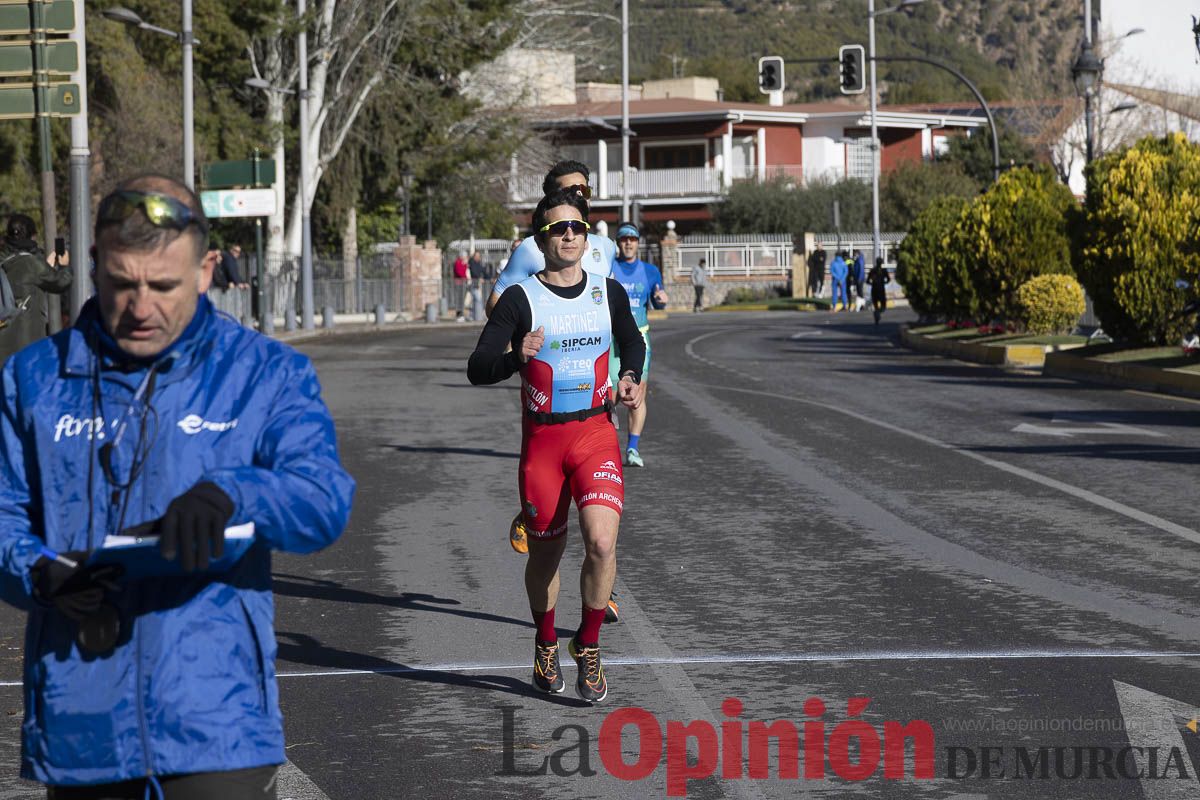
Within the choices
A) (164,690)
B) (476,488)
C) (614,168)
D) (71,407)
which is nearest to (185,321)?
(71,407)

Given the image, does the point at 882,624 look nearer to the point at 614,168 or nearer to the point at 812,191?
the point at 812,191

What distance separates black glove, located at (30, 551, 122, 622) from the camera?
123 inches

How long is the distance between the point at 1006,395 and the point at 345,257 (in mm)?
32710

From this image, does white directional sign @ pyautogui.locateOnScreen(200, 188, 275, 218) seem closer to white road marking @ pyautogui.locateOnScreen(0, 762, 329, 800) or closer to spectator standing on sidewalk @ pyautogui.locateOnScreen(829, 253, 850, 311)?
spectator standing on sidewalk @ pyautogui.locateOnScreen(829, 253, 850, 311)

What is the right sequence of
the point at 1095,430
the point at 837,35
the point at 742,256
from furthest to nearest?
the point at 837,35 < the point at 742,256 < the point at 1095,430

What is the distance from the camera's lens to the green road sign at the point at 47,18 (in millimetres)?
14805

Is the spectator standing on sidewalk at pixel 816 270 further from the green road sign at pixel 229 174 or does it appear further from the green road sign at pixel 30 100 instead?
the green road sign at pixel 30 100

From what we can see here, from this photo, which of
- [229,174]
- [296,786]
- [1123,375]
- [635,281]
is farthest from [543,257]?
[229,174]

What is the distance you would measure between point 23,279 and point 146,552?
39.0ft

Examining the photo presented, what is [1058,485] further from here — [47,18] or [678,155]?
[678,155]

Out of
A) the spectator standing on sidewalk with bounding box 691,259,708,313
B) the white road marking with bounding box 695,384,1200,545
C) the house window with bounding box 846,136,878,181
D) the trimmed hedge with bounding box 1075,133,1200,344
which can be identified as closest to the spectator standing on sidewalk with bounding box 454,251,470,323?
the spectator standing on sidewalk with bounding box 691,259,708,313

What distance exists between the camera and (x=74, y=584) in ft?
10.3

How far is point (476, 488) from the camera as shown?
13180 mm

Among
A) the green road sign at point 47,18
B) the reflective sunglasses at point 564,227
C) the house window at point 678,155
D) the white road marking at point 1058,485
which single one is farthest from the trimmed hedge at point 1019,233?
the house window at point 678,155
